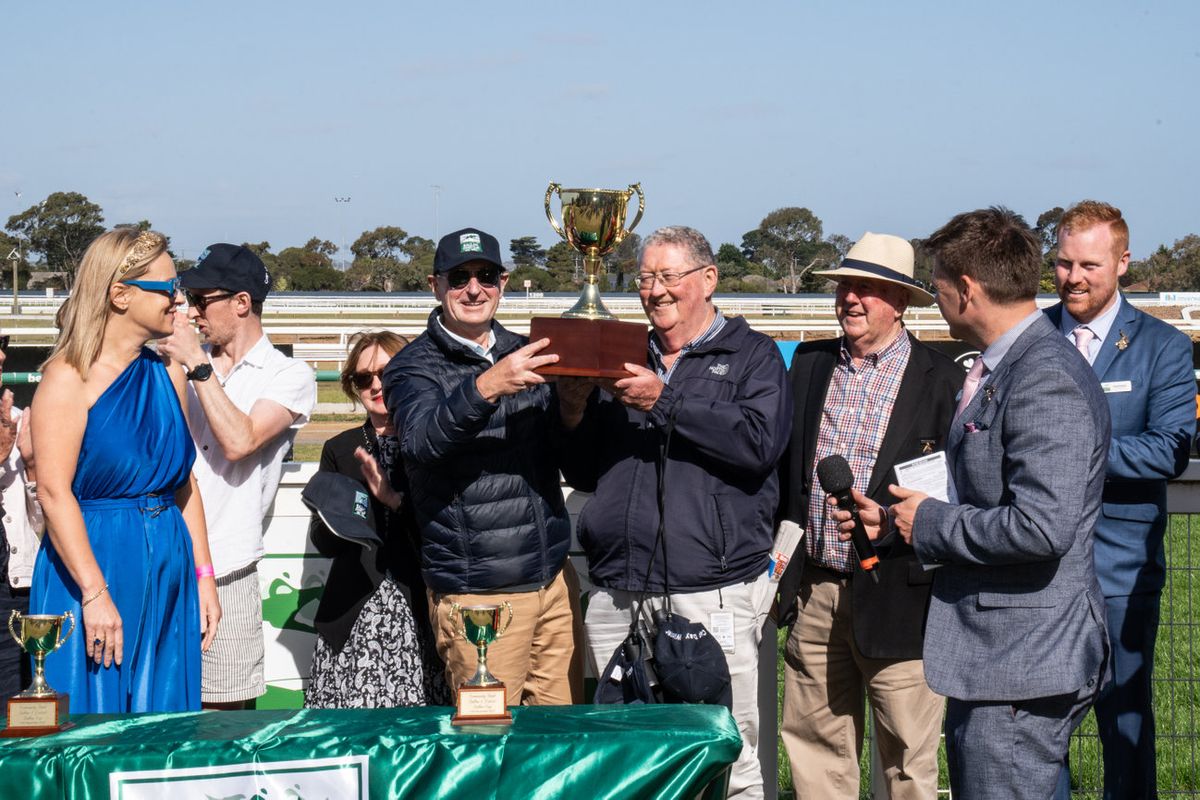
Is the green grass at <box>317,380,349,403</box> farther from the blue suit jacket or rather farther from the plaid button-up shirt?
the blue suit jacket

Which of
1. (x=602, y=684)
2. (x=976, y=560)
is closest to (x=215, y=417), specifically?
(x=602, y=684)

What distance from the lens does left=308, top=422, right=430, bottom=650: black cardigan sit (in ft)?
14.8

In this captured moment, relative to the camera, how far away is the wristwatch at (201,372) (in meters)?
4.30

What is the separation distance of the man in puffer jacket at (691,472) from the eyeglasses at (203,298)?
1328 millimetres

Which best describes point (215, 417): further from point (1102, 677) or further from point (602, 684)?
point (1102, 677)

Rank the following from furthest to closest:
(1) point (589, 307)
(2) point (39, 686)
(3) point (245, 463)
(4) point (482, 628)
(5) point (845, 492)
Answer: (3) point (245, 463) → (1) point (589, 307) → (5) point (845, 492) → (4) point (482, 628) → (2) point (39, 686)

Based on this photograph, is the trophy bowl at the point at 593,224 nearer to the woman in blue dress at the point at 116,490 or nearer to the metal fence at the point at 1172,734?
the woman in blue dress at the point at 116,490

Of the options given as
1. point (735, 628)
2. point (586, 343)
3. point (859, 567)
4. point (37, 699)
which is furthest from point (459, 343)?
point (37, 699)

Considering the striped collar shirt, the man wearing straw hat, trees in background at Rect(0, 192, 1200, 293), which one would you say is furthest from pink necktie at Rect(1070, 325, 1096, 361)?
trees in background at Rect(0, 192, 1200, 293)

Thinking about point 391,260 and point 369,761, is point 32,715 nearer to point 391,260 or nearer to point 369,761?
point 369,761

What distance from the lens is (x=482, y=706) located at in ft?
9.80

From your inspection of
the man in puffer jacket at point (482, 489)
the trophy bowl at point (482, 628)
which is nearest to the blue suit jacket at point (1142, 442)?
the man in puffer jacket at point (482, 489)

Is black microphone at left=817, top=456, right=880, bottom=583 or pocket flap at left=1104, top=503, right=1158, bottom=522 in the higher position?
black microphone at left=817, top=456, right=880, bottom=583

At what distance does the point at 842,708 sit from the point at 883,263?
5.23 feet
